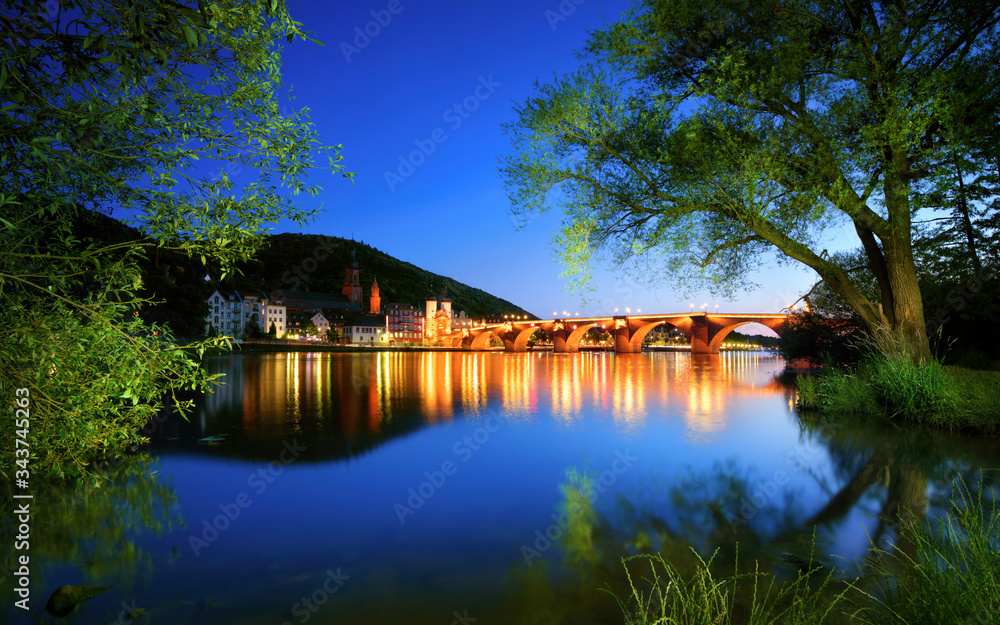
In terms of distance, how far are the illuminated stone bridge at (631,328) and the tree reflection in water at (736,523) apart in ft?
168

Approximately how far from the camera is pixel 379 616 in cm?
383

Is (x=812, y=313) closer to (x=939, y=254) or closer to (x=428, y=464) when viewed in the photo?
(x=939, y=254)

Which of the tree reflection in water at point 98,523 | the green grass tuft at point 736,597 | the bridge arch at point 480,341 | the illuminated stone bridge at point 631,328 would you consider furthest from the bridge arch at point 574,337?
the green grass tuft at point 736,597

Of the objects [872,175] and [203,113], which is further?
[872,175]

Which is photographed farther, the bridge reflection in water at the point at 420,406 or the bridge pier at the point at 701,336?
the bridge pier at the point at 701,336

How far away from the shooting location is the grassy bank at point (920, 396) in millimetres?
9898

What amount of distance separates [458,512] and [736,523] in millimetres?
3173

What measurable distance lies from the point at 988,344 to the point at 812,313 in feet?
27.4

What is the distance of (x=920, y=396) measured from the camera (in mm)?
10906

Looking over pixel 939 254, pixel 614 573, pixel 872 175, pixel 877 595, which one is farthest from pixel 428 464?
pixel 939 254

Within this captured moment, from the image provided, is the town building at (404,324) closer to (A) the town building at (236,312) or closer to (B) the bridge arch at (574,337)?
(A) the town building at (236,312)

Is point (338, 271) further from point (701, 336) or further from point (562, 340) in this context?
point (701, 336)

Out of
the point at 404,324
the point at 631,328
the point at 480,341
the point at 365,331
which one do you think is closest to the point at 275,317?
the point at 365,331

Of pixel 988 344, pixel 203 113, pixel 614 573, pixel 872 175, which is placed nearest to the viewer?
pixel 614 573
